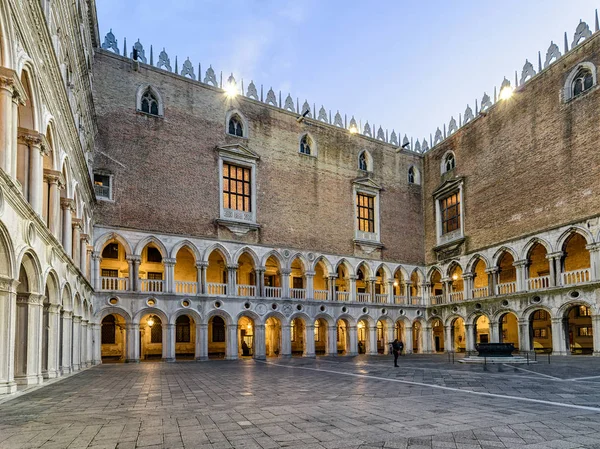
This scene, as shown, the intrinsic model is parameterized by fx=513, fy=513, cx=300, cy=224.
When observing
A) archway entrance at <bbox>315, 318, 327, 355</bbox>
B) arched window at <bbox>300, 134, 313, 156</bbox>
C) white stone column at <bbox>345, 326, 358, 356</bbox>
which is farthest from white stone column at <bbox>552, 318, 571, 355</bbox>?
arched window at <bbox>300, 134, 313, 156</bbox>

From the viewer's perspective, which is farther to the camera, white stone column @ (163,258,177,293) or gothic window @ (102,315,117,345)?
gothic window @ (102,315,117,345)

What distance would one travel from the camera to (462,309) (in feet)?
108

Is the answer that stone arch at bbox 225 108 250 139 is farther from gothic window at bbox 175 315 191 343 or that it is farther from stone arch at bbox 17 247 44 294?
stone arch at bbox 17 247 44 294

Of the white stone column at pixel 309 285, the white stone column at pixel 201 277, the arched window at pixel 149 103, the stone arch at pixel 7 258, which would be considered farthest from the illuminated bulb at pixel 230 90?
the stone arch at pixel 7 258

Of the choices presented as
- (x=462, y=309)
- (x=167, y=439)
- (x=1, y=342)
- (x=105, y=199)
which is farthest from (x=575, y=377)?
(x=105, y=199)

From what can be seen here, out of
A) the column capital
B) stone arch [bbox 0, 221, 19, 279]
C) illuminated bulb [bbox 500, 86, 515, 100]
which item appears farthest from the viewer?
illuminated bulb [bbox 500, 86, 515, 100]

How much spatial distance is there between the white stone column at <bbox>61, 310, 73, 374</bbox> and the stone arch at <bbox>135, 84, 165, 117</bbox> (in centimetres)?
1379

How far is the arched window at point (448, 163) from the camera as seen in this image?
3566 cm

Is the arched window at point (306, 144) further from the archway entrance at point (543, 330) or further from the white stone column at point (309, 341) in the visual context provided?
the archway entrance at point (543, 330)

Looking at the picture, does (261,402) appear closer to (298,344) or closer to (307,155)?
(307,155)

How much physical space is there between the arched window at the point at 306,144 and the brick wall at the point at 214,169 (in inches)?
19.5

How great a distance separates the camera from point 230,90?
30.5 metres

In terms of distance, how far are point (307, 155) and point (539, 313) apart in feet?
62.9

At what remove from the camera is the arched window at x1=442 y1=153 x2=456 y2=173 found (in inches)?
1404
